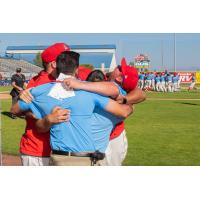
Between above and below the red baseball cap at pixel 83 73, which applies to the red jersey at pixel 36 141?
below

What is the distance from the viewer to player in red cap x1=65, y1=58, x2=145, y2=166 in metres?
3.60

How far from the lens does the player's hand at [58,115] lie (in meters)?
3.53

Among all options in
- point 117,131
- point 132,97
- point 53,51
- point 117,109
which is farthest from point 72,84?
point 117,131

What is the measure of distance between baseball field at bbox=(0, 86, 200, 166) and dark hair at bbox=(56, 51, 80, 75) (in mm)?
4606

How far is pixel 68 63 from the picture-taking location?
364 cm

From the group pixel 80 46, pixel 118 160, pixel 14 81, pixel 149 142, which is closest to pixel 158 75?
pixel 80 46

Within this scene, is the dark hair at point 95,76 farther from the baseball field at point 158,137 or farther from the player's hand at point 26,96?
the baseball field at point 158,137

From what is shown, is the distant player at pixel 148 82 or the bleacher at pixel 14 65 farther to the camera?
the bleacher at pixel 14 65

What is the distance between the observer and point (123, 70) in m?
4.47

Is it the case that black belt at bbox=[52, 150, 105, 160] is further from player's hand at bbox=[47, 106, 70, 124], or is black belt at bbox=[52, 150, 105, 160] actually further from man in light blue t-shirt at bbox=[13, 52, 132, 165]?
player's hand at bbox=[47, 106, 70, 124]

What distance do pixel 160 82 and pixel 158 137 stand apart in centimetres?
2594

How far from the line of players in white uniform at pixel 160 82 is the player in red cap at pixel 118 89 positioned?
31438mm

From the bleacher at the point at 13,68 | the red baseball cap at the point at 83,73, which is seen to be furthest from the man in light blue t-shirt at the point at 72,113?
the bleacher at the point at 13,68

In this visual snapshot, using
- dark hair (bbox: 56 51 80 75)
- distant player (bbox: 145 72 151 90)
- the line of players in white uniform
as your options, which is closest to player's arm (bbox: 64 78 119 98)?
dark hair (bbox: 56 51 80 75)
